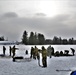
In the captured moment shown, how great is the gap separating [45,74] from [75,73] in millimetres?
9012

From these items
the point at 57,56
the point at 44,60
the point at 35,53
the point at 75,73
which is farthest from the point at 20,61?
the point at 75,73

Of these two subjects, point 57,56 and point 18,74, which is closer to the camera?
point 18,74

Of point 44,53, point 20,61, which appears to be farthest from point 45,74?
point 20,61

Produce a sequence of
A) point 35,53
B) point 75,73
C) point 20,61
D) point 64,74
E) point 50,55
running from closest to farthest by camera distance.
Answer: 1. point 75,73
2. point 64,74
3. point 20,61
4. point 35,53
5. point 50,55

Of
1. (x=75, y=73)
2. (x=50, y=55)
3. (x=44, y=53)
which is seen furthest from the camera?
(x=50, y=55)

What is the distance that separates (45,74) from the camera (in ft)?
113

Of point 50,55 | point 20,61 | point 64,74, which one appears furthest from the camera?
point 50,55

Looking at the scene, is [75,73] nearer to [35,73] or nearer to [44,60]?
[35,73]

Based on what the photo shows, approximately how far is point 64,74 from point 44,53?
9.22m

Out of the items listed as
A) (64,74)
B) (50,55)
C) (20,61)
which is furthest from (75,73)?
(50,55)

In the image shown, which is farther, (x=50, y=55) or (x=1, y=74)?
(x=50, y=55)

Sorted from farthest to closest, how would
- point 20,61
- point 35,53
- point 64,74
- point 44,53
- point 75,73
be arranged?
point 35,53 → point 20,61 → point 44,53 → point 64,74 → point 75,73

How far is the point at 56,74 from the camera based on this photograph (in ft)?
113

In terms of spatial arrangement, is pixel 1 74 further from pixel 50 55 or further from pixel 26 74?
pixel 50 55
